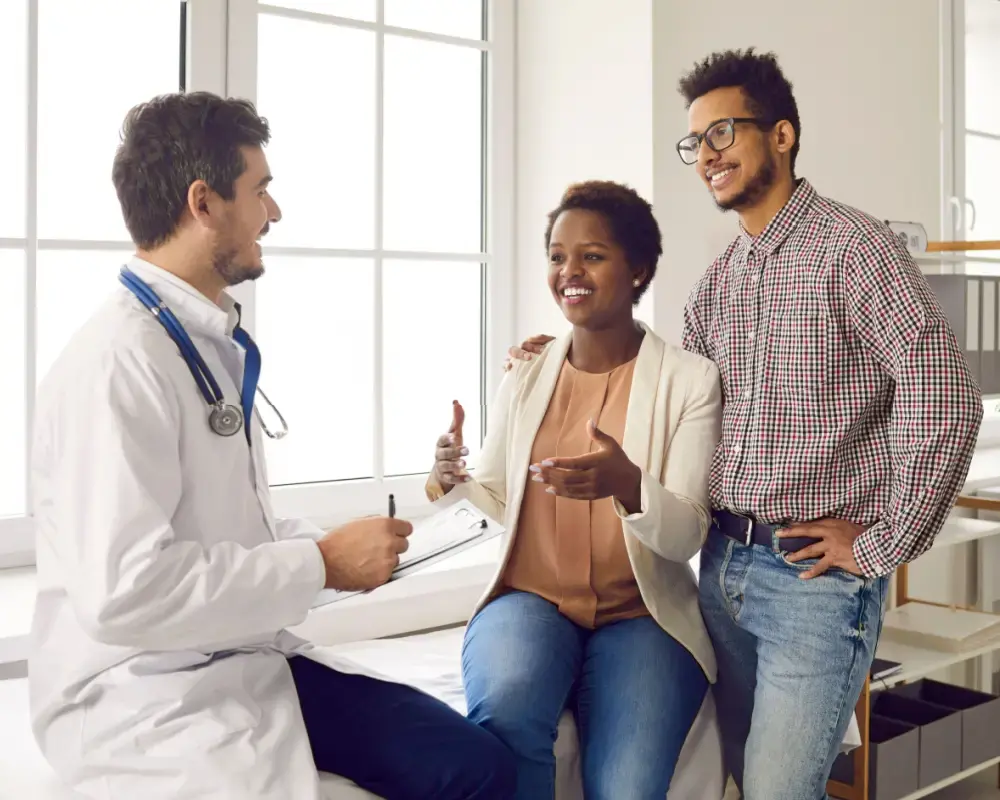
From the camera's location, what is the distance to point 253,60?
2.49 metres

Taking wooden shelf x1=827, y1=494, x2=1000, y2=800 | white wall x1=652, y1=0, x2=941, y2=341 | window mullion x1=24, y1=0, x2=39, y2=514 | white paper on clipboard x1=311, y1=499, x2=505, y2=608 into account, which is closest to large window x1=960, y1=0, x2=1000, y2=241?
white wall x1=652, y1=0, x2=941, y2=341

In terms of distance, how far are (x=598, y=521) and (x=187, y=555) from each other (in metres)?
0.83

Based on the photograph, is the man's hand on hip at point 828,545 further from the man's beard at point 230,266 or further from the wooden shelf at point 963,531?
the wooden shelf at point 963,531

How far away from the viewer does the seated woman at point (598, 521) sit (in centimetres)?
168

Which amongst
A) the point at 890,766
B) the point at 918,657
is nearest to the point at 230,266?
the point at 890,766

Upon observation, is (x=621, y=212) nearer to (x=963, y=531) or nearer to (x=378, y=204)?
(x=378, y=204)

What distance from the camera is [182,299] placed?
1.48 meters

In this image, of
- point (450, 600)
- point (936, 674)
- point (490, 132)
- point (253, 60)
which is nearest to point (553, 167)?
point (490, 132)

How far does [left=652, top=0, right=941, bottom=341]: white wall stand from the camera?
2645mm

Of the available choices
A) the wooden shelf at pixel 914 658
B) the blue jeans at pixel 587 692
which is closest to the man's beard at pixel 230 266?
the blue jeans at pixel 587 692

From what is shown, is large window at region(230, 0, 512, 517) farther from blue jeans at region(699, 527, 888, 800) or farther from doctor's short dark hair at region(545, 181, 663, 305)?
blue jeans at region(699, 527, 888, 800)

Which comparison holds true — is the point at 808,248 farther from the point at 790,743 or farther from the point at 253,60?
the point at 253,60

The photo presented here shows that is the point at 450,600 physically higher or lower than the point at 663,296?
lower

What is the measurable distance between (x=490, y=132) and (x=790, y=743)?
1940 millimetres
